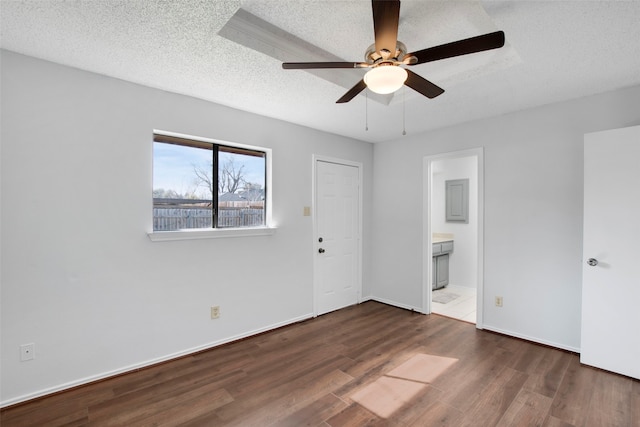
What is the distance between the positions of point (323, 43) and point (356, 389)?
8.44 ft

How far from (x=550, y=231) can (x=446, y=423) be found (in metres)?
2.20

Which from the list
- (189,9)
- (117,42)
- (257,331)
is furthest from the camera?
(257,331)

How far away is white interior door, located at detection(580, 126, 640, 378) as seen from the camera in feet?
7.86

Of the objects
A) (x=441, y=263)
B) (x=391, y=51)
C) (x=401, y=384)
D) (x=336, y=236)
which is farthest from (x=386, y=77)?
(x=441, y=263)

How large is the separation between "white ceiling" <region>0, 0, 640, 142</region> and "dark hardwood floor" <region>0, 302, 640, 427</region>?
8.06 feet

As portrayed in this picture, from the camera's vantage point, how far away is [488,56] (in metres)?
2.19

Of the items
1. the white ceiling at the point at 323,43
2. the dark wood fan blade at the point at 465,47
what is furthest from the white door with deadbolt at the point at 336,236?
the dark wood fan blade at the point at 465,47

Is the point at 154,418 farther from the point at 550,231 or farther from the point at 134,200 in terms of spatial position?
the point at 550,231

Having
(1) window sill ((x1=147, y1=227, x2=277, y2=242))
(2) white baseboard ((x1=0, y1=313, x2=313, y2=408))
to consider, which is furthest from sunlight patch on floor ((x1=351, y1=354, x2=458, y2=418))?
(1) window sill ((x1=147, y1=227, x2=277, y2=242))

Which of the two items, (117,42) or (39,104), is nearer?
(117,42)

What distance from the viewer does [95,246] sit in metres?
2.31

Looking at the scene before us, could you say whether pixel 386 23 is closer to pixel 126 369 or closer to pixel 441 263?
pixel 126 369

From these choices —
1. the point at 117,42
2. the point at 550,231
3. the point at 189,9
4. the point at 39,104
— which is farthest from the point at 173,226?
the point at 550,231

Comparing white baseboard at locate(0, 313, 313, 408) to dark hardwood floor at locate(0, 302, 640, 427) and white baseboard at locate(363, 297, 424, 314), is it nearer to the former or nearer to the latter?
dark hardwood floor at locate(0, 302, 640, 427)
